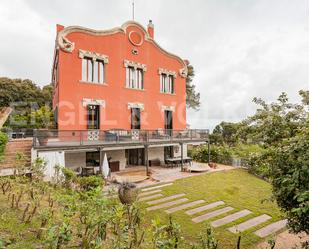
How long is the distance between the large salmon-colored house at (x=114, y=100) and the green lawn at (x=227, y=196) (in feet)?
12.6

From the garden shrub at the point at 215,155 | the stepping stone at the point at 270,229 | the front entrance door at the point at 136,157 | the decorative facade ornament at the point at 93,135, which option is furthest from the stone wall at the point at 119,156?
the stepping stone at the point at 270,229

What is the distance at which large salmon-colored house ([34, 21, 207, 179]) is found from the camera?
13.5 m

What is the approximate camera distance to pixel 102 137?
13.8 meters

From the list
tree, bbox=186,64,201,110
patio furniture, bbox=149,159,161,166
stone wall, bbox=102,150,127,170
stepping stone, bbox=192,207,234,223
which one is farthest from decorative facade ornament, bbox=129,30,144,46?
tree, bbox=186,64,201,110

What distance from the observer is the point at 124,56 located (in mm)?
16875

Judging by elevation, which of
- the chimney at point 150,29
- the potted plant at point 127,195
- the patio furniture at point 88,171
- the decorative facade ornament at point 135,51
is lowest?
the potted plant at point 127,195

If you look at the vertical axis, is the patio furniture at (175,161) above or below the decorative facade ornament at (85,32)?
→ below

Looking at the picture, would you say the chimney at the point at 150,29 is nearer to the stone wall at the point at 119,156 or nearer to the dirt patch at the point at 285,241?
the stone wall at the point at 119,156

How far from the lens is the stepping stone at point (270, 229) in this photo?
692cm

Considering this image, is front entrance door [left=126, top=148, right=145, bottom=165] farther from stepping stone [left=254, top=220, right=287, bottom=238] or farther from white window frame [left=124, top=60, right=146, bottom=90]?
stepping stone [left=254, top=220, right=287, bottom=238]

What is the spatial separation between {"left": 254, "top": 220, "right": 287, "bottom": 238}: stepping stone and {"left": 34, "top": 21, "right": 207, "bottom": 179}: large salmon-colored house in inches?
344

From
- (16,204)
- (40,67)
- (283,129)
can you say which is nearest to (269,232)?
(283,129)

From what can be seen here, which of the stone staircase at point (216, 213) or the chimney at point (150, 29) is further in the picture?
the chimney at point (150, 29)

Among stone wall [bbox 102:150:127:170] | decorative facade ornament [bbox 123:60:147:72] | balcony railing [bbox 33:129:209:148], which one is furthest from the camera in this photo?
decorative facade ornament [bbox 123:60:147:72]
